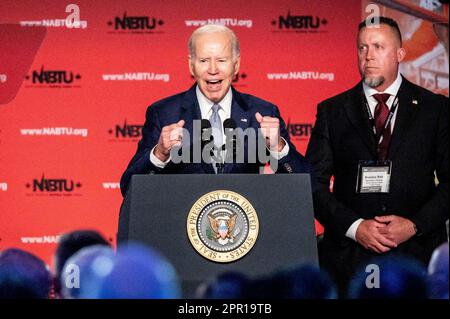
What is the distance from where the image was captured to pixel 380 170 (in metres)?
4.19

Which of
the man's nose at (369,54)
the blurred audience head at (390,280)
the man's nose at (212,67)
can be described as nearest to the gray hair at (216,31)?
the man's nose at (212,67)

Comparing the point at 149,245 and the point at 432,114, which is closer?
the point at 149,245

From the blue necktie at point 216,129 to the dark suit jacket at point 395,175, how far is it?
22.7 inches

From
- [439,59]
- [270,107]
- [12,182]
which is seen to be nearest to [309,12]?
[439,59]

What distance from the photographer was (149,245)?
3.47 meters

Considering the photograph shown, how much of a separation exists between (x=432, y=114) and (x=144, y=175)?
5.70ft

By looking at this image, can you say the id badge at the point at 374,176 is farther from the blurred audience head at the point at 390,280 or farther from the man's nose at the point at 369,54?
the man's nose at the point at 369,54

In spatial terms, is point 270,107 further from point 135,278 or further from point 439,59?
point 439,59

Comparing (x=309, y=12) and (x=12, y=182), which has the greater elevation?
(x=309, y=12)

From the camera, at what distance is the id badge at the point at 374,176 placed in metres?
4.19

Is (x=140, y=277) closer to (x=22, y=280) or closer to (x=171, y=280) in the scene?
(x=171, y=280)
